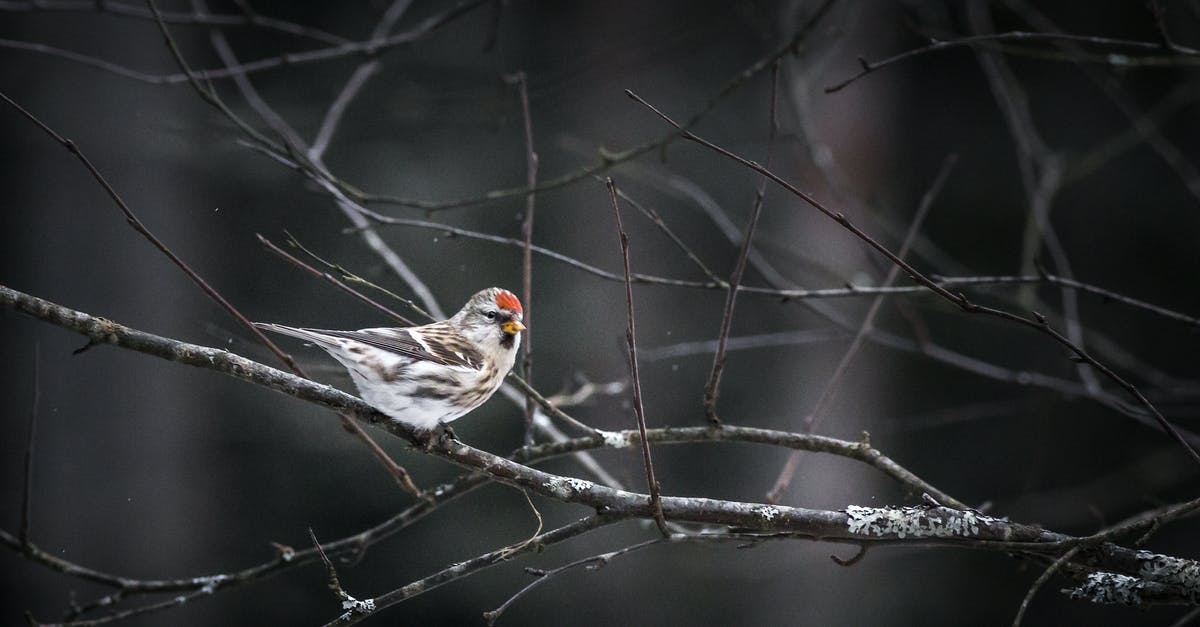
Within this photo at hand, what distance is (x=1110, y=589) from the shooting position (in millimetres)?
1343

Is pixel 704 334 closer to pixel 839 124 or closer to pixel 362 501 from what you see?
pixel 839 124

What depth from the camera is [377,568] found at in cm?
355

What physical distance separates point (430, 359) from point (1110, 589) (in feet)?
4.02

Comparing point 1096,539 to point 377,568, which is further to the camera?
point 377,568

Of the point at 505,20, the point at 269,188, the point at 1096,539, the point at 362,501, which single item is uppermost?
the point at 505,20

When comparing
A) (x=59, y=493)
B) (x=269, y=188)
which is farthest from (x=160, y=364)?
(x=269, y=188)

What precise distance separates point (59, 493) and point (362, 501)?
1.02 meters

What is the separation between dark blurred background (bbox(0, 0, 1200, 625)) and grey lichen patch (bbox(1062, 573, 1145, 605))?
6.04ft

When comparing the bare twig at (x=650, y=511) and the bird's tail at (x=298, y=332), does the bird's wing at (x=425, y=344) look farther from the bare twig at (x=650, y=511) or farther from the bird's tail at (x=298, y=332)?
the bare twig at (x=650, y=511)

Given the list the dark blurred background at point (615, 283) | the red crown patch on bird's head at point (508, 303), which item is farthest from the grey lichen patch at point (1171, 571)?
the dark blurred background at point (615, 283)

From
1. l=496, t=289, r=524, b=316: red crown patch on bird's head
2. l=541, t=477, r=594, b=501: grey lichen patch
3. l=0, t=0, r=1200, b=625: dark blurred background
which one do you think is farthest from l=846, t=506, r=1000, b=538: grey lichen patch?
l=0, t=0, r=1200, b=625: dark blurred background

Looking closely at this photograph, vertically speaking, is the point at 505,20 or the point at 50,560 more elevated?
the point at 505,20

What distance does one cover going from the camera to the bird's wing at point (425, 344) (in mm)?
1789

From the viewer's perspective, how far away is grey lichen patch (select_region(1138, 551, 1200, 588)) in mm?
1301
